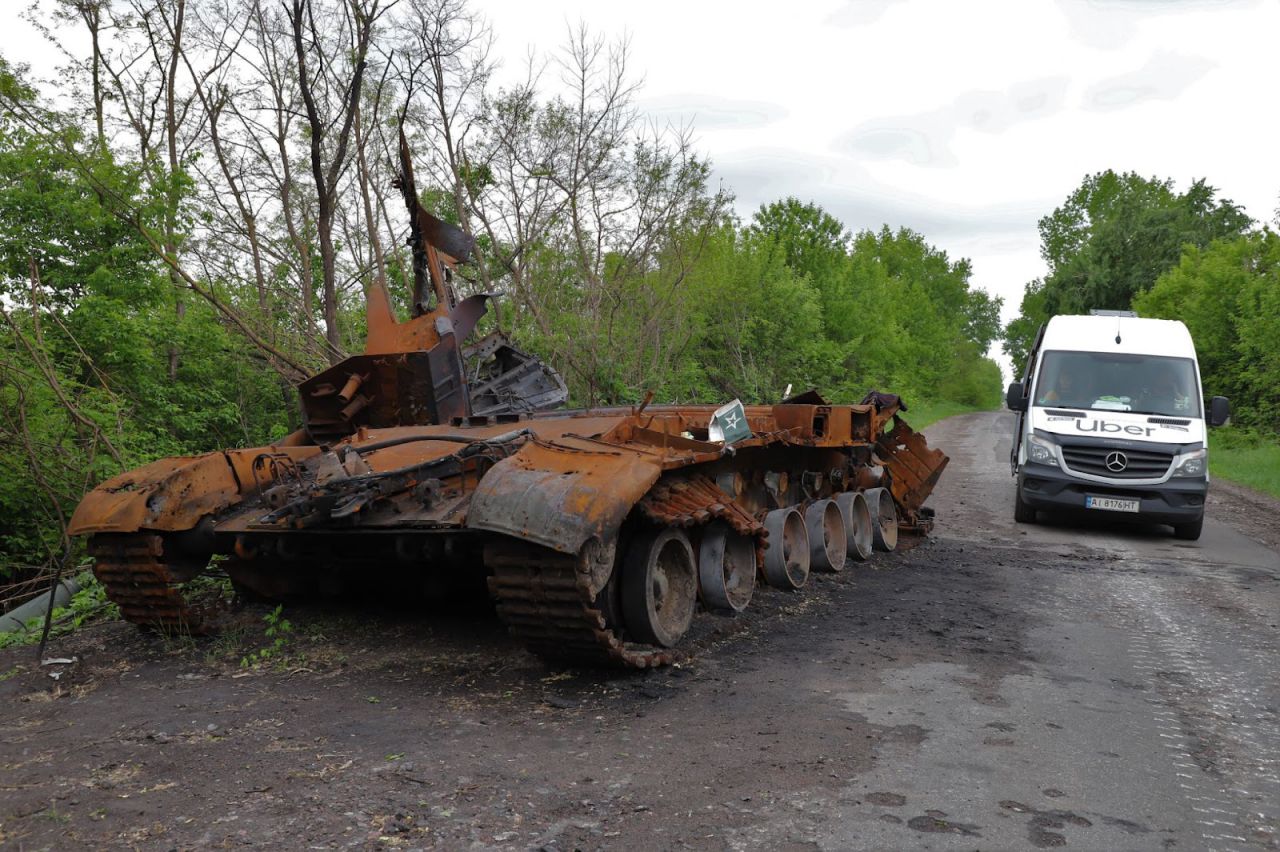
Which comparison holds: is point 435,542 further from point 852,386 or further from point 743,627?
point 852,386

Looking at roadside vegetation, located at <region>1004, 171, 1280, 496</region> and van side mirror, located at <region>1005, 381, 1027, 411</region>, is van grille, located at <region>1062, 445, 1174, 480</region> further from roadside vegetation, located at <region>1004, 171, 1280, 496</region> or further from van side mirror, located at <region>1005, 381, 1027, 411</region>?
roadside vegetation, located at <region>1004, 171, 1280, 496</region>

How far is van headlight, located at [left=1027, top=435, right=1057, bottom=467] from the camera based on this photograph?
12.0m

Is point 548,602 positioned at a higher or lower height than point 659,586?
higher

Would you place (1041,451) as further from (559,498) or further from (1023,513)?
(559,498)

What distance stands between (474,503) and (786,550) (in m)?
3.73

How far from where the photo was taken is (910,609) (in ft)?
25.6

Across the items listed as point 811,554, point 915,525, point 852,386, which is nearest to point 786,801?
Answer: point 811,554

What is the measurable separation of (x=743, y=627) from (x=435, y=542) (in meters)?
2.25

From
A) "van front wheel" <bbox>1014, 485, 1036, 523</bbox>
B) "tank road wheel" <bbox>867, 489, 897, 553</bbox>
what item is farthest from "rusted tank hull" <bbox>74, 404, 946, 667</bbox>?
"van front wheel" <bbox>1014, 485, 1036, 523</bbox>

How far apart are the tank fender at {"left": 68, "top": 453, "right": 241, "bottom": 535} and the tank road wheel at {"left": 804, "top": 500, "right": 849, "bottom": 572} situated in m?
4.66

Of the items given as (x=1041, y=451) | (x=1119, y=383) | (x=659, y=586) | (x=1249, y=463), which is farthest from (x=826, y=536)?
(x=1249, y=463)

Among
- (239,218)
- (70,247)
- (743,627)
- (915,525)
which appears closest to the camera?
(743,627)

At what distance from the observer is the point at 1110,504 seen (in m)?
11.7

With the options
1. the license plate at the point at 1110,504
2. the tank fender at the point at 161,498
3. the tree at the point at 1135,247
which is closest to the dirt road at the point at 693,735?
the tank fender at the point at 161,498
